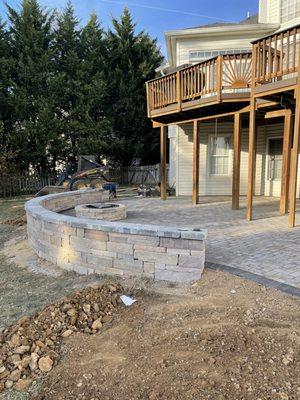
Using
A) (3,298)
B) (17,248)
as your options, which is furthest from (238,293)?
(17,248)

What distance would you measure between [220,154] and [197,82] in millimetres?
3570

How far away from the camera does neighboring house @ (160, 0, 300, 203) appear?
33.6 feet

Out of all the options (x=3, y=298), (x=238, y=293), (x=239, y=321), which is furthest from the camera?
(x=3, y=298)

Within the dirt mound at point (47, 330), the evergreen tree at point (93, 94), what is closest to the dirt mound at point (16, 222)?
the dirt mound at point (47, 330)

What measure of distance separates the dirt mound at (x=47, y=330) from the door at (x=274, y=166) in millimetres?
8556

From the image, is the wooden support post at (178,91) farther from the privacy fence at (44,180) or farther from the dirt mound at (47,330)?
the dirt mound at (47,330)

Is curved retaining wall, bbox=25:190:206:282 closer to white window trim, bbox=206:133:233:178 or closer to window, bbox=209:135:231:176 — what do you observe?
white window trim, bbox=206:133:233:178

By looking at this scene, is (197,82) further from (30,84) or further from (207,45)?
Answer: (30,84)

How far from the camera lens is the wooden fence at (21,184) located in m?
14.7

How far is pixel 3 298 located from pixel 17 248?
2.35 meters

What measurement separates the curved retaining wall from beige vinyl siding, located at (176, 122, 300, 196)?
7.33 meters

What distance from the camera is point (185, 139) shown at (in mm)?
11578

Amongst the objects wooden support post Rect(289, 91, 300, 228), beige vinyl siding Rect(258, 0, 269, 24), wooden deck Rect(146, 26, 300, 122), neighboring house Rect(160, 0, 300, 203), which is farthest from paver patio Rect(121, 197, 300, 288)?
→ beige vinyl siding Rect(258, 0, 269, 24)

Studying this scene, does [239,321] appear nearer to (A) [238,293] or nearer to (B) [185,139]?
(A) [238,293]
